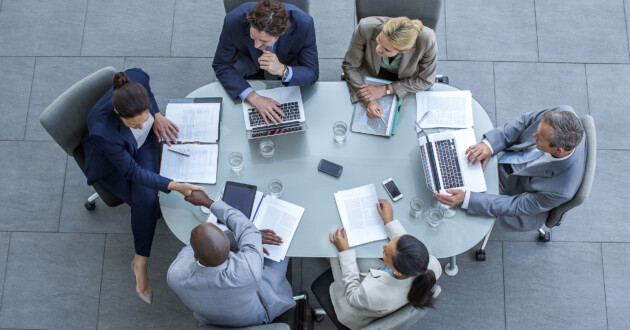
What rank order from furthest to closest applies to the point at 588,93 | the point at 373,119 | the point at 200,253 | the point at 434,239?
the point at 588,93, the point at 373,119, the point at 434,239, the point at 200,253

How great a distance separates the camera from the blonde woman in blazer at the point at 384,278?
78.5 inches

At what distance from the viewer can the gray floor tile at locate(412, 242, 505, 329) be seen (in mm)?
2963

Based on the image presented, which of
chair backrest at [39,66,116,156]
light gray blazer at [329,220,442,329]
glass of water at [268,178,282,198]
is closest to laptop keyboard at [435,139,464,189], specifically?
light gray blazer at [329,220,442,329]

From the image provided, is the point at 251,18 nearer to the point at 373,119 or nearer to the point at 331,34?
the point at 373,119

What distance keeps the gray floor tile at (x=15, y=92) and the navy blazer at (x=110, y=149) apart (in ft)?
4.23

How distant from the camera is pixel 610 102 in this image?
3311 mm

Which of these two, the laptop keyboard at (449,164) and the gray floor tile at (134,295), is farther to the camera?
the gray floor tile at (134,295)

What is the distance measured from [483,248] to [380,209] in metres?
1.10

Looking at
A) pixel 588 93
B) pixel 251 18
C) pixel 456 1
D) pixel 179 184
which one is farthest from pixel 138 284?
pixel 588 93

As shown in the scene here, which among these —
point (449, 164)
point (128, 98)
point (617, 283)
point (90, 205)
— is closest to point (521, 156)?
point (449, 164)

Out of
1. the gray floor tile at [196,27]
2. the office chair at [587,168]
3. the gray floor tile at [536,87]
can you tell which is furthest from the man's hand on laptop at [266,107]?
the gray floor tile at [536,87]

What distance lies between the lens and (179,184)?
2250 millimetres

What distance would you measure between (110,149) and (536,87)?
2.79 metres

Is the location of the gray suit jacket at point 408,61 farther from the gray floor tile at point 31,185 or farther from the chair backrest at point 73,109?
the gray floor tile at point 31,185
